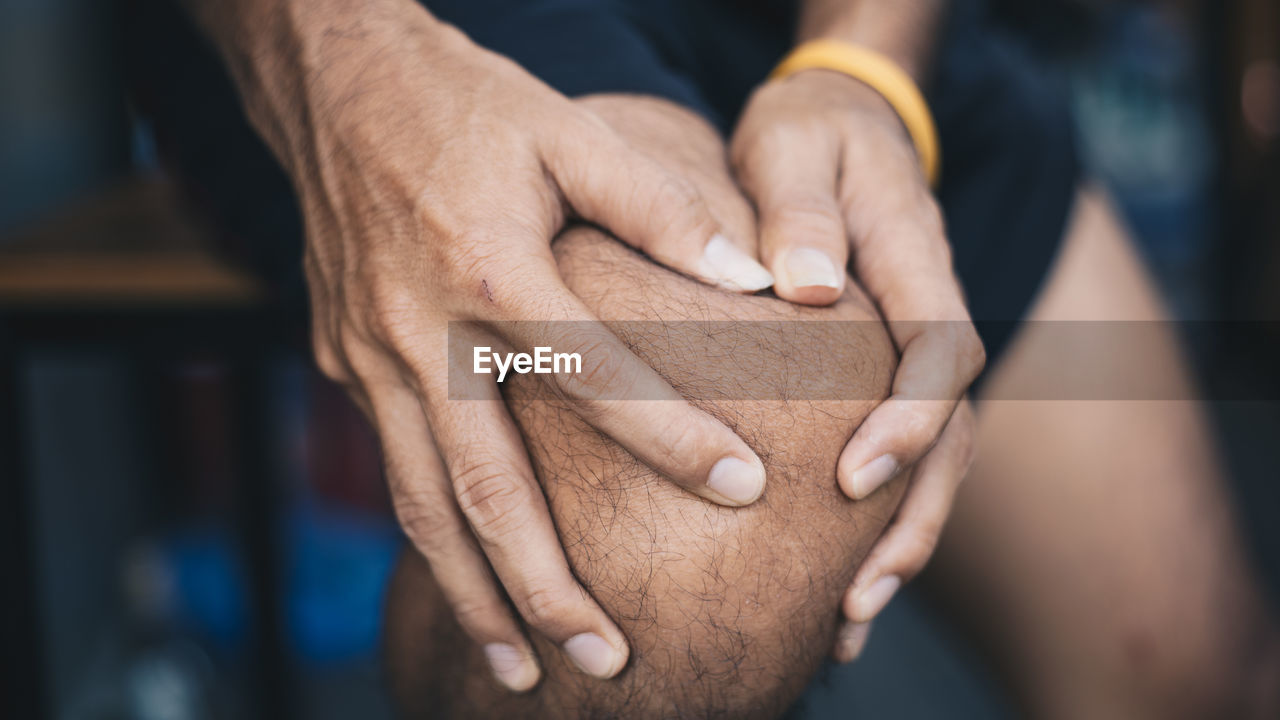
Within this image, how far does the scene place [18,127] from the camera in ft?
4.33

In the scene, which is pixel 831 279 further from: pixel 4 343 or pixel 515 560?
pixel 4 343

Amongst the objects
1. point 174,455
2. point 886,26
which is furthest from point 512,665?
point 174,455

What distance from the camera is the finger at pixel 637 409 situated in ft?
1.33

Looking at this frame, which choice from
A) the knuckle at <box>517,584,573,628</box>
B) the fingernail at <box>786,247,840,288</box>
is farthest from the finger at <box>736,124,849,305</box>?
the knuckle at <box>517,584,573,628</box>

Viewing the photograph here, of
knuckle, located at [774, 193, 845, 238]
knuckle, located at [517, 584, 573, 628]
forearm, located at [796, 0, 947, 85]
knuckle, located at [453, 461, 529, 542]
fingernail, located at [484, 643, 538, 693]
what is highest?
forearm, located at [796, 0, 947, 85]

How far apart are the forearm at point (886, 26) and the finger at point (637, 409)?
1.40ft

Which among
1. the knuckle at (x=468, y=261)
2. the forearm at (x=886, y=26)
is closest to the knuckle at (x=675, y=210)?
the knuckle at (x=468, y=261)

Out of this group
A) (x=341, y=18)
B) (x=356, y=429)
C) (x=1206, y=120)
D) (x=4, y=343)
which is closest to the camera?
(x=341, y=18)

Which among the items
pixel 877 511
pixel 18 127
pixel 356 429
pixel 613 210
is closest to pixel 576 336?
pixel 613 210

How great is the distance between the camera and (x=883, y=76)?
2.17 ft

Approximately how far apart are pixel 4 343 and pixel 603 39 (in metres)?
0.84

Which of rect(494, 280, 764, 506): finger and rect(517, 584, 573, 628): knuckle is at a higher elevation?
rect(494, 280, 764, 506): finger

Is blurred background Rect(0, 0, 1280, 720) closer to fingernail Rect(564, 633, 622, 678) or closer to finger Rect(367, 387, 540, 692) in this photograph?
finger Rect(367, 387, 540, 692)

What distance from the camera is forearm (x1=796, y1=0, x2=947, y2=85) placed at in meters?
0.70
